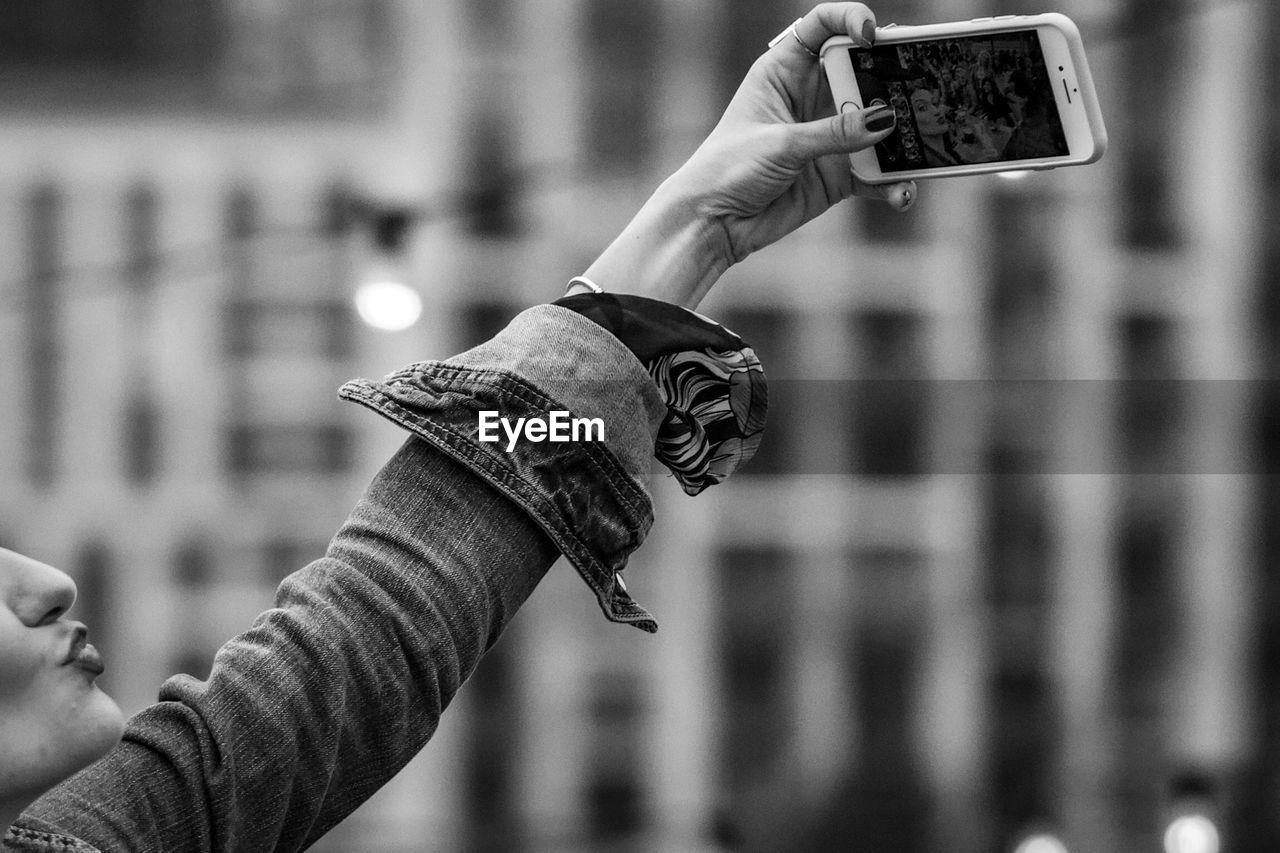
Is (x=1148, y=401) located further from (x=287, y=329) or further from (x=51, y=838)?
(x=51, y=838)

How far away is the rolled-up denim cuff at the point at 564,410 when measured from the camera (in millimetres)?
532

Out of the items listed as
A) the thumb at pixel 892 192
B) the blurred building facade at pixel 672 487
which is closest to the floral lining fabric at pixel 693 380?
the thumb at pixel 892 192

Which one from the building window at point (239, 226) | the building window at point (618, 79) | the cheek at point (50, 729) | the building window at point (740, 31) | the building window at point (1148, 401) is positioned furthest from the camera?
the building window at point (1148, 401)

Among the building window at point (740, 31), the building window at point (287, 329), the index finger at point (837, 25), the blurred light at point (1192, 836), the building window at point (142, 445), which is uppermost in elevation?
the index finger at point (837, 25)

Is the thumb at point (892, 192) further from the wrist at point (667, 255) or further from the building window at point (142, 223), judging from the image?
the building window at point (142, 223)

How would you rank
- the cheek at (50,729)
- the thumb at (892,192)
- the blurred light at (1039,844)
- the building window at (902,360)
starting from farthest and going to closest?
the building window at (902,360)
the blurred light at (1039,844)
the thumb at (892,192)
the cheek at (50,729)

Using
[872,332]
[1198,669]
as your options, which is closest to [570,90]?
[872,332]

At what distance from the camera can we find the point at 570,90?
39.1 ft

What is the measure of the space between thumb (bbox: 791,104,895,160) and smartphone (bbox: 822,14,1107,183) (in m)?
0.03

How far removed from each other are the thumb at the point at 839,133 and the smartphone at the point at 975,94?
0.10 feet

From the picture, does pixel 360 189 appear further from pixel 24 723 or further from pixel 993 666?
pixel 24 723

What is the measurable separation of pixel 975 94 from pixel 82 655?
17.0 inches

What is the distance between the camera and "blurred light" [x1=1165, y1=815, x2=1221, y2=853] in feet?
10.4

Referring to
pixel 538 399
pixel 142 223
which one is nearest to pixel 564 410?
pixel 538 399
